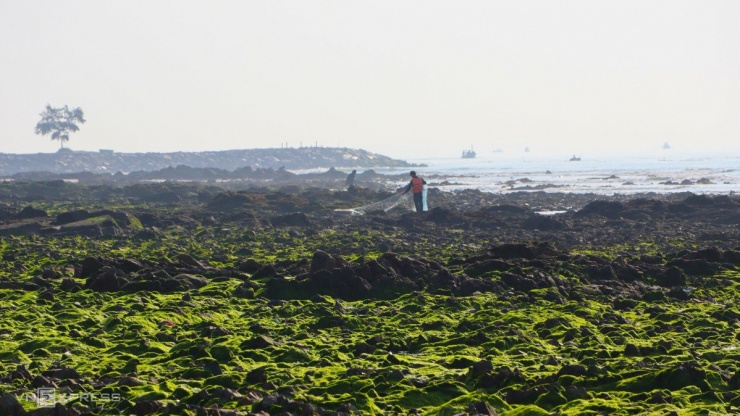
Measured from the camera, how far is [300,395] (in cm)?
996

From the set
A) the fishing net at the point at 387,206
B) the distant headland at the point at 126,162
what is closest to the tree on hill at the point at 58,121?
the distant headland at the point at 126,162

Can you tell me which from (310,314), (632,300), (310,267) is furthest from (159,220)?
(632,300)

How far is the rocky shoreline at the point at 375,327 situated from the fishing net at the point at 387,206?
13200mm

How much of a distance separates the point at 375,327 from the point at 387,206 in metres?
28.2

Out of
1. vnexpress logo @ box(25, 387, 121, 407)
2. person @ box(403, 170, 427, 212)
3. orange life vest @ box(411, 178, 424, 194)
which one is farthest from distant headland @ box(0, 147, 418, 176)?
vnexpress logo @ box(25, 387, 121, 407)

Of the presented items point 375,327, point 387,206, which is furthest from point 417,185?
point 375,327

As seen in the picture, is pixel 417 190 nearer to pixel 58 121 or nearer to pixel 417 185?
pixel 417 185

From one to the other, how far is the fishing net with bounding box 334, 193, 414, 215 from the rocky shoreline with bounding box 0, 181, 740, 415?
43.3 feet

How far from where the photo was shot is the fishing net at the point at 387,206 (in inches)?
1676

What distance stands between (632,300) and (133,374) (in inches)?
379

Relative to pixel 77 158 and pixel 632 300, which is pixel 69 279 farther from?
pixel 77 158

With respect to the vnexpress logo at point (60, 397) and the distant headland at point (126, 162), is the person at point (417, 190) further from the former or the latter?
the distant headland at point (126, 162)

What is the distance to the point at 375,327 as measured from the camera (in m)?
14.4

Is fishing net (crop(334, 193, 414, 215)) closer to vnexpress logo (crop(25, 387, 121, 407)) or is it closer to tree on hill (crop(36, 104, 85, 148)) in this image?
vnexpress logo (crop(25, 387, 121, 407))
